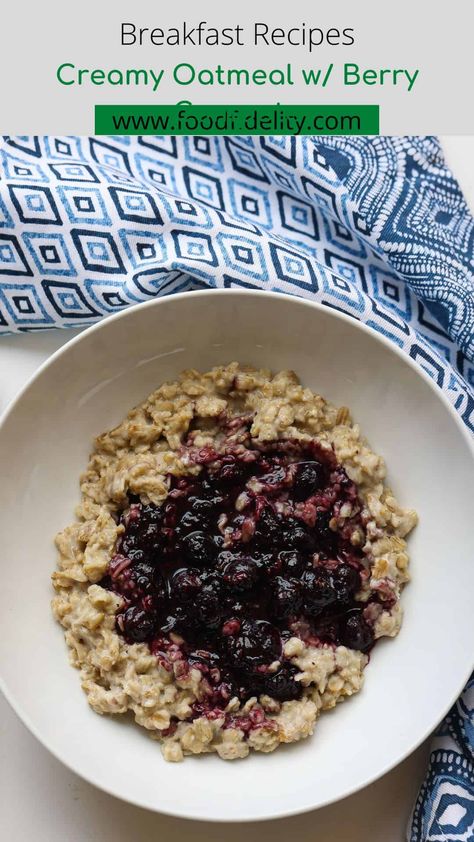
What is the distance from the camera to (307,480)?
2309 millimetres

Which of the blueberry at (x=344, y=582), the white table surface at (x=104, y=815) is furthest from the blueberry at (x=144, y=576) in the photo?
the white table surface at (x=104, y=815)

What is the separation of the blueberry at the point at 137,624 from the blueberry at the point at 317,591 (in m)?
0.41

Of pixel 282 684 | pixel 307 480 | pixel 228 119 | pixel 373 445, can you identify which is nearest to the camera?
pixel 282 684

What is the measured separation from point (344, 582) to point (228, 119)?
57.4 inches

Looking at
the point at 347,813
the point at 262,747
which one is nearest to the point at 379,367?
the point at 262,747

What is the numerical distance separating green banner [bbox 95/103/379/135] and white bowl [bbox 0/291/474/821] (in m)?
0.66

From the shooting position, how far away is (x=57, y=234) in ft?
8.17

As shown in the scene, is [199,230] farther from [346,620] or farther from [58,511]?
[346,620]

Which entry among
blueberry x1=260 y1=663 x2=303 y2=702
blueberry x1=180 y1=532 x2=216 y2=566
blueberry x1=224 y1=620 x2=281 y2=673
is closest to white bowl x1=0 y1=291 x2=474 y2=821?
blueberry x1=260 y1=663 x2=303 y2=702

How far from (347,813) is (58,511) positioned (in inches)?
48.7

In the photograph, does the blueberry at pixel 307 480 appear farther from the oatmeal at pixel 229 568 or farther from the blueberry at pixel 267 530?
the blueberry at pixel 267 530

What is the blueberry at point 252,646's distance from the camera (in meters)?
2.21

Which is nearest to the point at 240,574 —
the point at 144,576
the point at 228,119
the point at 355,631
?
the point at 144,576

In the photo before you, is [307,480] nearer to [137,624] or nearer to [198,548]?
[198,548]
